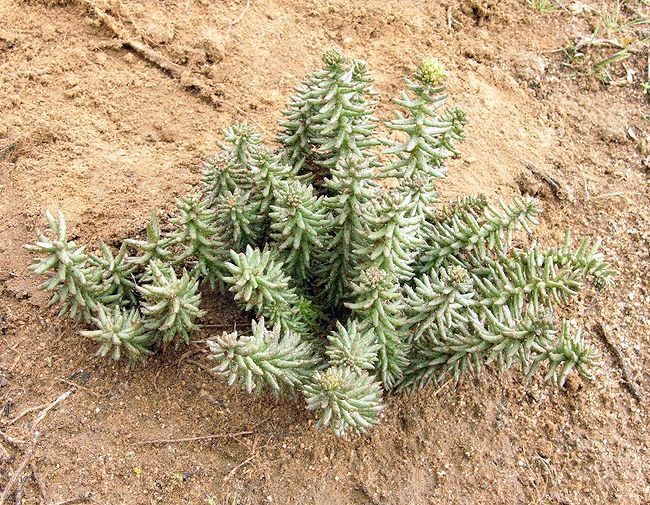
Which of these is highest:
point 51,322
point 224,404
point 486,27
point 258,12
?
point 486,27

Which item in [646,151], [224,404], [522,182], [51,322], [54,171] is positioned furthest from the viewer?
[646,151]

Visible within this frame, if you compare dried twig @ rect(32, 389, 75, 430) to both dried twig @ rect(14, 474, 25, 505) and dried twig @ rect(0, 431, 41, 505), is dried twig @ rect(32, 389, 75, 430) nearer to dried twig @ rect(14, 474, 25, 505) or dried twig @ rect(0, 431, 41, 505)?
dried twig @ rect(0, 431, 41, 505)

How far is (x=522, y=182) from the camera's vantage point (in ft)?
13.8

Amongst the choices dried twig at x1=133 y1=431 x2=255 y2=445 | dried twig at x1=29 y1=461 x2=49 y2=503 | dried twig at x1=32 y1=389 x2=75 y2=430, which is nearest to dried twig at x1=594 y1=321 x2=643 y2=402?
dried twig at x1=133 y1=431 x2=255 y2=445

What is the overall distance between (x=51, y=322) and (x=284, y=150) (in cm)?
140

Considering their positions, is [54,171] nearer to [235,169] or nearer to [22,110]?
[22,110]

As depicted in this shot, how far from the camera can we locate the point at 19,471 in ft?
9.41

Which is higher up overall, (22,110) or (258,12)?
(258,12)

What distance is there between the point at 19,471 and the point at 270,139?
221 centimetres

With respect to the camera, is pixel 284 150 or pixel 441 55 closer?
pixel 284 150

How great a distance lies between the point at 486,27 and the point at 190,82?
2177mm

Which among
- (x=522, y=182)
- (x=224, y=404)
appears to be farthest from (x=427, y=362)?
(x=522, y=182)

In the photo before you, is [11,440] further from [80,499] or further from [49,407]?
[80,499]

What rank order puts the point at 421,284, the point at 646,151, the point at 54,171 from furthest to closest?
the point at 646,151
the point at 54,171
the point at 421,284
